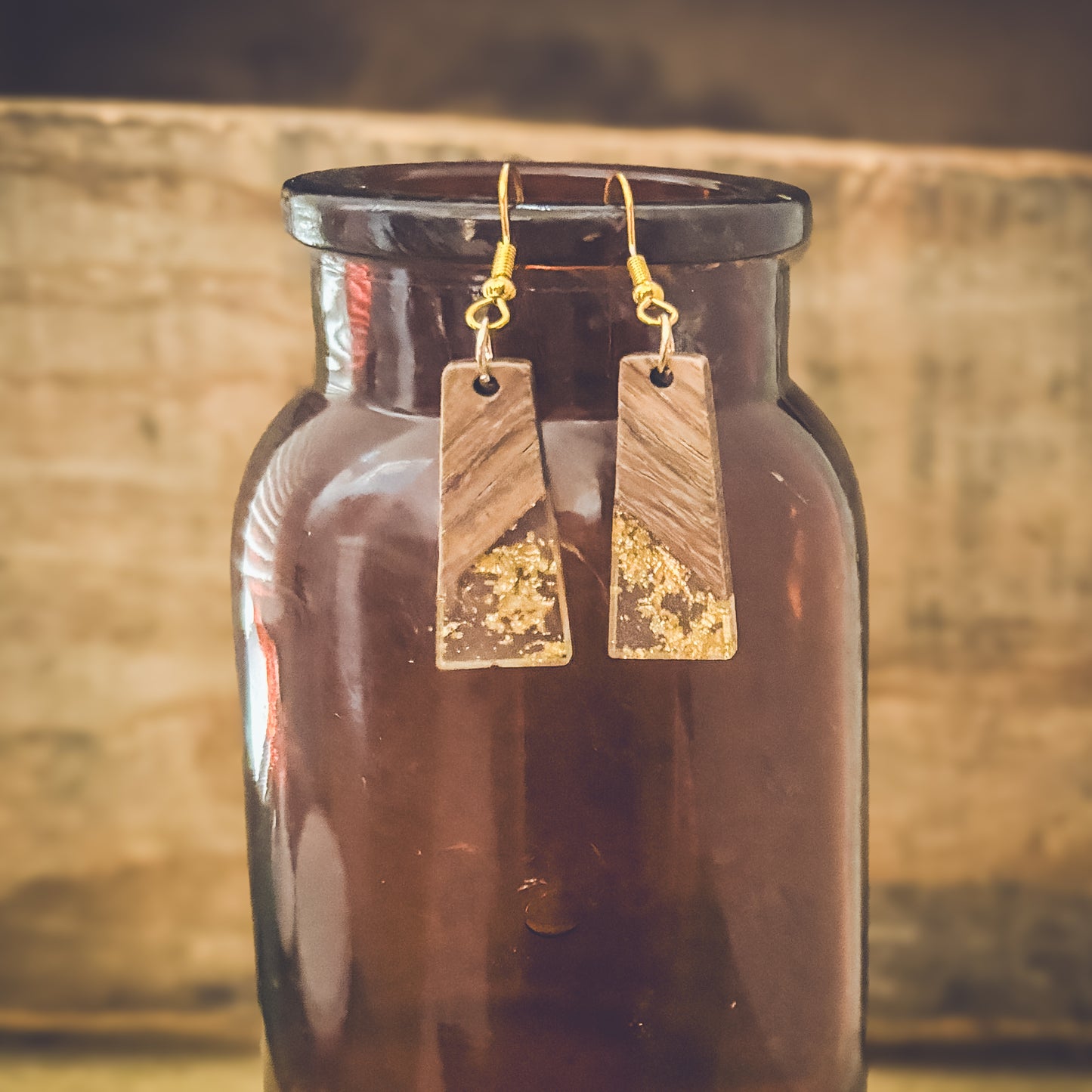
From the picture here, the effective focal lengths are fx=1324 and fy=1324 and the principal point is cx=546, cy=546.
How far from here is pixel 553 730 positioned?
1.57 feet

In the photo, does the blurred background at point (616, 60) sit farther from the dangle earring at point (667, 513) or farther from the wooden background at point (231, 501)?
the dangle earring at point (667, 513)

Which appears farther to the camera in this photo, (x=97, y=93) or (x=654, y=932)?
(x=97, y=93)

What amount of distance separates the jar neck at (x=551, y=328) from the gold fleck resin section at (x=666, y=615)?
0.25 ft

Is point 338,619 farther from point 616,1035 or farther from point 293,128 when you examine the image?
point 293,128

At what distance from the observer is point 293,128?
30.7 inches

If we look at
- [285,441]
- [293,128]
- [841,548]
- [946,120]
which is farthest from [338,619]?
[946,120]

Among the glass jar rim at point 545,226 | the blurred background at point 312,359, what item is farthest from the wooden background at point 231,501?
the glass jar rim at point 545,226

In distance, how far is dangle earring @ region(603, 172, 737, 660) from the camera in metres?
0.43

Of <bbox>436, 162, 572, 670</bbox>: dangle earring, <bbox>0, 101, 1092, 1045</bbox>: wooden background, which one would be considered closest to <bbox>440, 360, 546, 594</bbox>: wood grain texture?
<bbox>436, 162, 572, 670</bbox>: dangle earring

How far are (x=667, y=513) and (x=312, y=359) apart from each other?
428mm

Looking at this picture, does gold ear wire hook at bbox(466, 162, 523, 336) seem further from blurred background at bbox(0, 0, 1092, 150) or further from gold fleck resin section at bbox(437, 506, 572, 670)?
blurred background at bbox(0, 0, 1092, 150)

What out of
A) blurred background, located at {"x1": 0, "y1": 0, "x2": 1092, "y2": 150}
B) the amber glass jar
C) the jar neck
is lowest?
the amber glass jar

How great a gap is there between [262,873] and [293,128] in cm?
45

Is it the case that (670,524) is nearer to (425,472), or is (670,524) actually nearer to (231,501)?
(425,472)
